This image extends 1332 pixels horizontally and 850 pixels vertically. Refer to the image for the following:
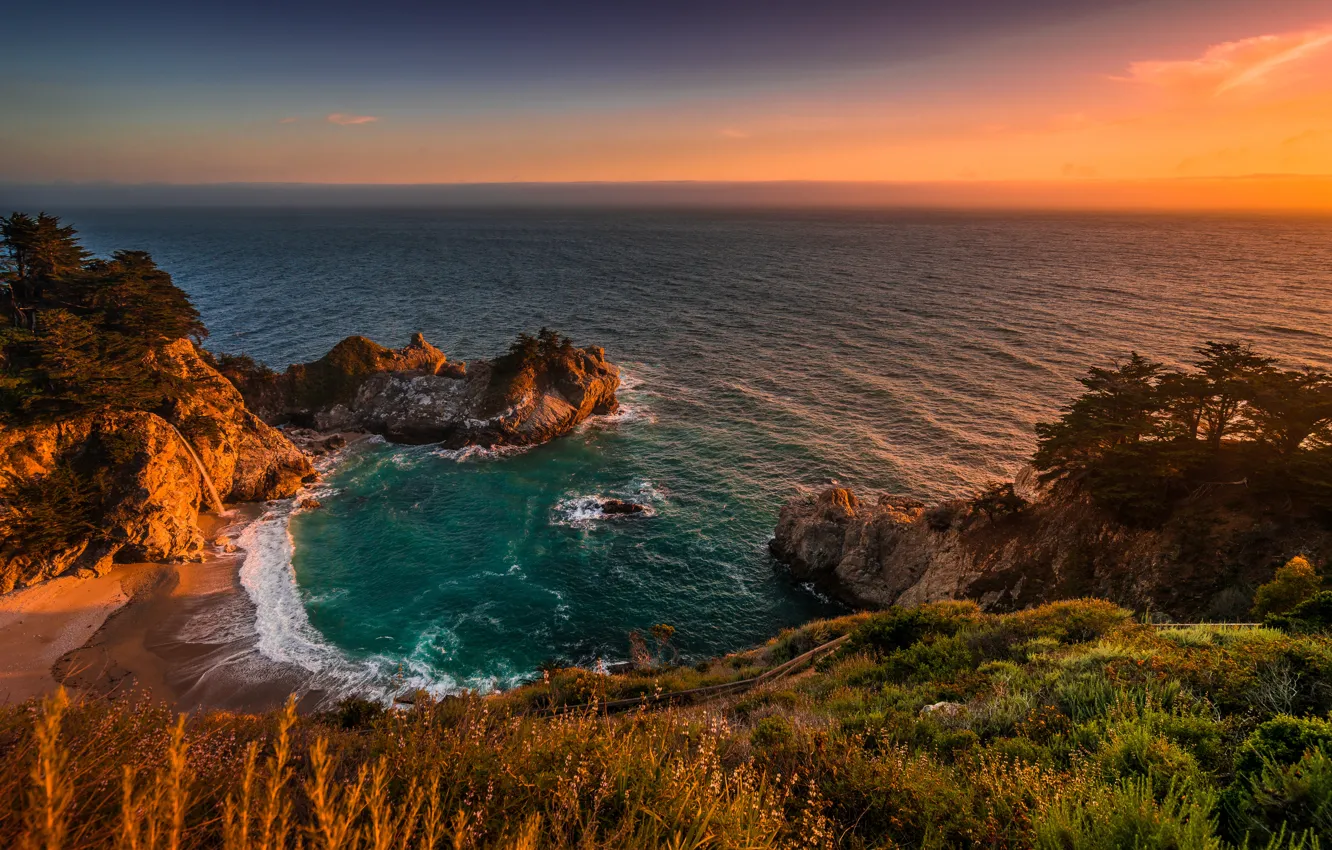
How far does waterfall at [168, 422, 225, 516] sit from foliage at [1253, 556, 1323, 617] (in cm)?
5199

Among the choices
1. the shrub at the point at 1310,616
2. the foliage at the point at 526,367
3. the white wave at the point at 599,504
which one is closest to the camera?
the shrub at the point at 1310,616

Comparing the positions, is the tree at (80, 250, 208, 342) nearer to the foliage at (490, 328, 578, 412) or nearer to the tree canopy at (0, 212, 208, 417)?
the tree canopy at (0, 212, 208, 417)

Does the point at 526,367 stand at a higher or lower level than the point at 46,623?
higher

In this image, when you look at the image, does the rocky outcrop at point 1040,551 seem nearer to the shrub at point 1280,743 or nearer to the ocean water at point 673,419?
the ocean water at point 673,419

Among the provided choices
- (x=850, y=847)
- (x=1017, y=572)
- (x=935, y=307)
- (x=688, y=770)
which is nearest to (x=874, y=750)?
(x=850, y=847)

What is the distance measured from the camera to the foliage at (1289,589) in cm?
1307

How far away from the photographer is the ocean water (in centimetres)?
3028

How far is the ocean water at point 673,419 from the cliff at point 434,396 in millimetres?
2465

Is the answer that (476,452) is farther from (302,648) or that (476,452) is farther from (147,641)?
(147,641)

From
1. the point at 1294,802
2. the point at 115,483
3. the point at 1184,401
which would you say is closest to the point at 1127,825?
the point at 1294,802

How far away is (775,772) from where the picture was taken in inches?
282

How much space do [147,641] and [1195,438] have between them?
50511mm

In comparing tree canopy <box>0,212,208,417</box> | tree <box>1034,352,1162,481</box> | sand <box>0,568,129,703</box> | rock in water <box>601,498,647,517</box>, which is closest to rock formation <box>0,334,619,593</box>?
sand <box>0,568,129,703</box>

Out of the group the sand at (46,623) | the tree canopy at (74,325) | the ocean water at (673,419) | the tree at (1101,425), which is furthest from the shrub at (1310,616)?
the tree canopy at (74,325)
